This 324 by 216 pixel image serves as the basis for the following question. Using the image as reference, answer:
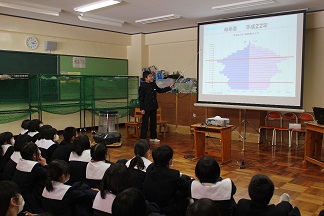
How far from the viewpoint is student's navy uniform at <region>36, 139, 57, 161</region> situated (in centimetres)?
332

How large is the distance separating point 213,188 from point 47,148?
209 cm

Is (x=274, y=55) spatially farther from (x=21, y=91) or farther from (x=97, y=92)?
(x=21, y=91)

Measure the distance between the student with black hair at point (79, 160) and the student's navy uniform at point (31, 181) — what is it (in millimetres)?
329

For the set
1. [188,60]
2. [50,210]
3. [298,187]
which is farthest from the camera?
[188,60]

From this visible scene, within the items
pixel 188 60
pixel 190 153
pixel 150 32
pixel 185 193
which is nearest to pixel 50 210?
pixel 185 193

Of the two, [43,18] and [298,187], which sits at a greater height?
[43,18]

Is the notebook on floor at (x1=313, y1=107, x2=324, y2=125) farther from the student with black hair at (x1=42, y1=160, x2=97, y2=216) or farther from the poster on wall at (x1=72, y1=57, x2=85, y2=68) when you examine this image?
the poster on wall at (x1=72, y1=57, x2=85, y2=68)

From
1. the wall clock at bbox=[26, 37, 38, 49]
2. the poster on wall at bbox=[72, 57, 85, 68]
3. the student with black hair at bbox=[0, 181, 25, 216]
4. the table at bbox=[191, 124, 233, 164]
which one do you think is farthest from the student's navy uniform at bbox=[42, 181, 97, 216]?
the poster on wall at bbox=[72, 57, 85, 68]

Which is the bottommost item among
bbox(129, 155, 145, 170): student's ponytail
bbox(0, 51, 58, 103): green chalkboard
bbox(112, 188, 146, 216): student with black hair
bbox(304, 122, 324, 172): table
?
bbox(304, 122, 324, 172): table

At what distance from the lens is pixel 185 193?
231 cm

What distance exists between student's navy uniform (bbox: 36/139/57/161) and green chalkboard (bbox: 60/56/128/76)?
4061 millimetres

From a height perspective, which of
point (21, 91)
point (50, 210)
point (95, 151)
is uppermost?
point (21, 91)

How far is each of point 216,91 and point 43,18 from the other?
3.99 m

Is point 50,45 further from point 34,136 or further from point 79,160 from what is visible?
point 79,160
